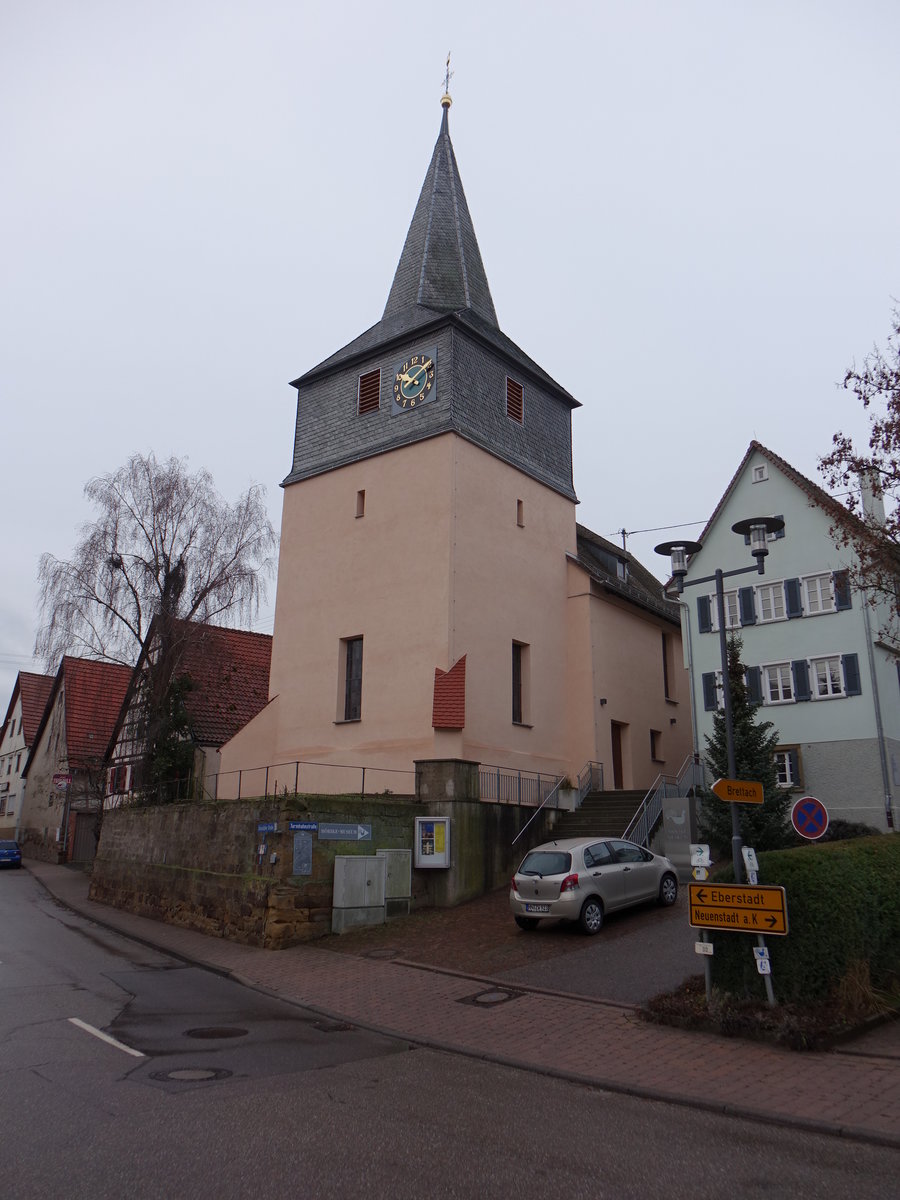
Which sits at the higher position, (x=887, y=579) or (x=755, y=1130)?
(x=887, y=579)

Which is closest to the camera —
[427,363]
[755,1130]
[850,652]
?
[755,1130]

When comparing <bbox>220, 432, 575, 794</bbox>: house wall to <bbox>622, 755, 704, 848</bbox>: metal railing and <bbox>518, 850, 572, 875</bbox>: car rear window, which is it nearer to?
<bbox>622, 755, 704, 848</bbox>: metal railing

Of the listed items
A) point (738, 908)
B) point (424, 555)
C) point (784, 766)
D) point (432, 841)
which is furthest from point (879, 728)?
point (738, 908)

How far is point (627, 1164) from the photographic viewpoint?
604 cm

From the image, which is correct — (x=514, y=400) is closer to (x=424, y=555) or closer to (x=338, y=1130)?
(x=424, y=555)

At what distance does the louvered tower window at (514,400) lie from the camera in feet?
89.9

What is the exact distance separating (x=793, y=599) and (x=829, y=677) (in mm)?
2430

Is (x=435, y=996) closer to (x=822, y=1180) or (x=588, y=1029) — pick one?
(x=588, y=1029)

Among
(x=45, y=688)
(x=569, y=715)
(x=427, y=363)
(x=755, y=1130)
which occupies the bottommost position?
(x=755, y=1130)

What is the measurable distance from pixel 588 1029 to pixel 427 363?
19.7 m

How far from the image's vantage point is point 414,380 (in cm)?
2622

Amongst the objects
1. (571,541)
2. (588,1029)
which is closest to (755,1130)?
(588,1029)

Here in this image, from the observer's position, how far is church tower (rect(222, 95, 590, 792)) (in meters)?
23.2

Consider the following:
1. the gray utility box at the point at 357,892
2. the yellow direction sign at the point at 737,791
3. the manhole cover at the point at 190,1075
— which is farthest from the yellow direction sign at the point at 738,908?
the gray utility box at the point at 357,892
